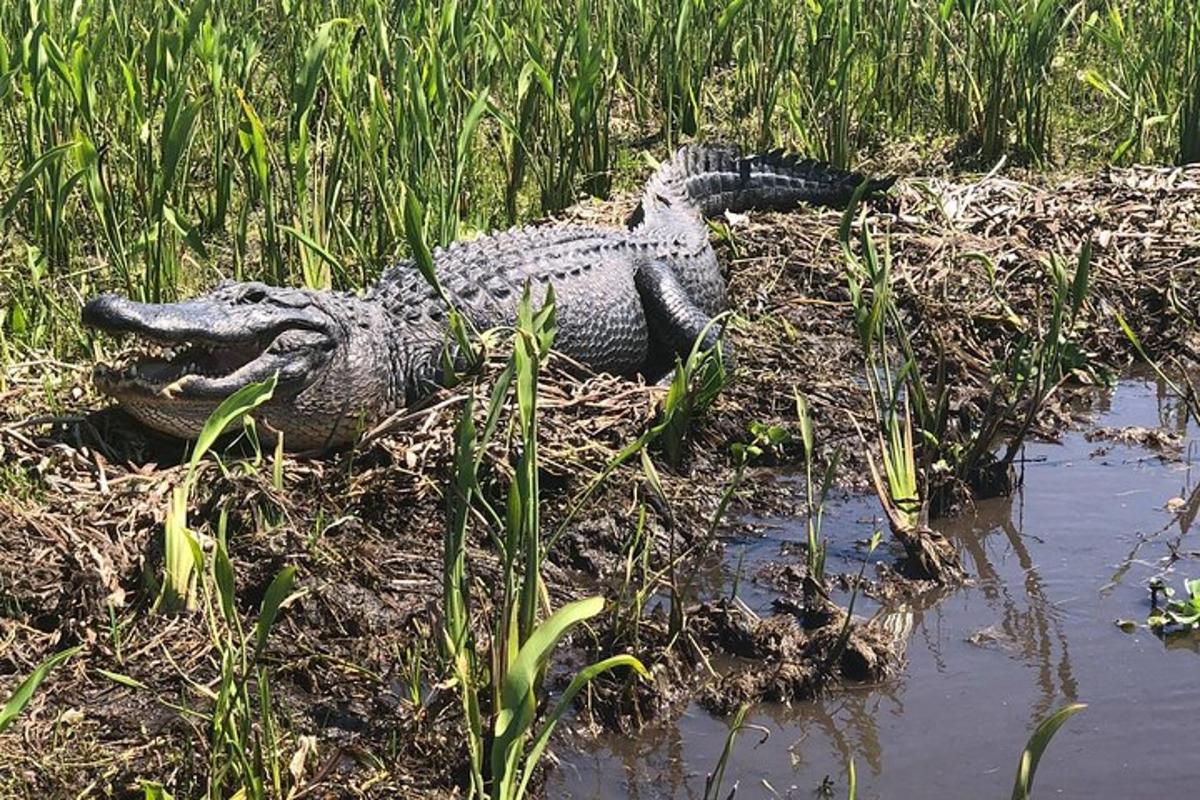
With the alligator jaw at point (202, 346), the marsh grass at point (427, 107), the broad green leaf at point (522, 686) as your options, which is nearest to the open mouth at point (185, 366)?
the alligator jaw at point (202, 346)

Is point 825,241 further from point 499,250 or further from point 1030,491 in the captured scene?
point 1030,491

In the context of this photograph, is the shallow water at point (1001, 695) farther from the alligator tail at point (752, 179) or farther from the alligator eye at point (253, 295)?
the alligator tail at point (752, 179)

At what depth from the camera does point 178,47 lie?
18.4ft

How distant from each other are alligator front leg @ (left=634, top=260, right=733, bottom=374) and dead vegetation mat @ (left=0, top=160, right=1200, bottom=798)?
0.17 m

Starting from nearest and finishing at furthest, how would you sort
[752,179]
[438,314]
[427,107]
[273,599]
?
[273,599]
[438,314]
[427,107]
[752,179]

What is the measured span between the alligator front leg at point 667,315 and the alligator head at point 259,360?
110 cm

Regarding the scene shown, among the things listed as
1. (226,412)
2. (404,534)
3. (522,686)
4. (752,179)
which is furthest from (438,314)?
(522,686)

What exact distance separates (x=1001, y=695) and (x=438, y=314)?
2.34m

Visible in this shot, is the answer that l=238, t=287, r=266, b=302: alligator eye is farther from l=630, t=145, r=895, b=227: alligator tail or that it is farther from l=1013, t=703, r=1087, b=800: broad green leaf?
l=1013, t=703, r=1087, b=800: broad green leaf

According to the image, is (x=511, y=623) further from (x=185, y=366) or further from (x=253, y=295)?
(x=253, y=295)

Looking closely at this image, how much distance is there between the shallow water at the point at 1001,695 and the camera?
3.27m

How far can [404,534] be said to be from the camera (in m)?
4.31

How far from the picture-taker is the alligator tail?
6734mm

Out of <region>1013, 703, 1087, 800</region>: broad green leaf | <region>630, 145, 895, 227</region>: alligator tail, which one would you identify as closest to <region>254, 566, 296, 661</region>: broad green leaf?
<region>1013, 703, 1087, 800</region>: broad green leaf
